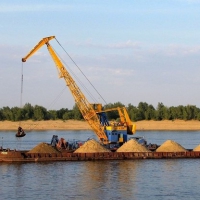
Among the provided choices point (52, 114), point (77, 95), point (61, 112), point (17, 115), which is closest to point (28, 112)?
point (17, 115)

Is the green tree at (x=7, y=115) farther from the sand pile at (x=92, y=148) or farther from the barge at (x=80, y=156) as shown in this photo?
the barge at (x=80, y=156)

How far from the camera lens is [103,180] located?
37.7 metres

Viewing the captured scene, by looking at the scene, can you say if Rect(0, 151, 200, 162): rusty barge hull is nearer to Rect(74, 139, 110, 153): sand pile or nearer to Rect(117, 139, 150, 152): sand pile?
Rect(117, 139, 150, 152): sand pile

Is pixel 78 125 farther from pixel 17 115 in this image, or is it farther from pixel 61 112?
pixel 17 115

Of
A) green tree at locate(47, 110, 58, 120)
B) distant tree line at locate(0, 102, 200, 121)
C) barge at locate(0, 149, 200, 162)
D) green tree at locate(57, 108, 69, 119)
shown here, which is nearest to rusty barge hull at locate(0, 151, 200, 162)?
barge at locate(0, 149, 200, 162)

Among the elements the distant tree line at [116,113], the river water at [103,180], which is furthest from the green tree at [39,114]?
the river water at [103,180]

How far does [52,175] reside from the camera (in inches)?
1597

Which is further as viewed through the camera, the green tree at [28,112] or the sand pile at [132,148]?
the green tree at [28,112]

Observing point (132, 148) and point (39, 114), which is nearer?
point (132, 148)

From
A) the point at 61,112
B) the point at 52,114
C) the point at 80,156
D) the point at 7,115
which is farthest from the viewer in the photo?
the point at 61,112

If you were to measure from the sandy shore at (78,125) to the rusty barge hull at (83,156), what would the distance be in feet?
253

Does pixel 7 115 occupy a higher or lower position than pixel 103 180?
higher

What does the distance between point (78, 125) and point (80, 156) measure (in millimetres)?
83908

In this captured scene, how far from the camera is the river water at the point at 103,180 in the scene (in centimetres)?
3241
